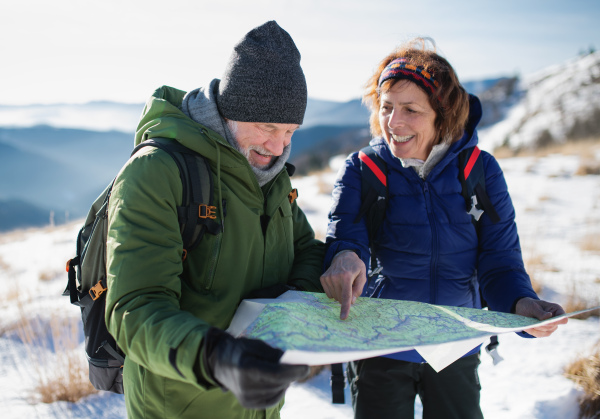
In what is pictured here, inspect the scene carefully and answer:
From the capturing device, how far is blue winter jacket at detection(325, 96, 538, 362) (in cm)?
186

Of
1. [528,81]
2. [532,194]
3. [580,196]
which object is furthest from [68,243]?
[528,81]

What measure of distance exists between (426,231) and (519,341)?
2808mm

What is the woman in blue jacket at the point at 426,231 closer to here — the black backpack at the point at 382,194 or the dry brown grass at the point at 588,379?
the black backpack at the point at 382,194

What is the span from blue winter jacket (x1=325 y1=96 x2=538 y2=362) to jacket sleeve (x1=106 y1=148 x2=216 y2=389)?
0.81m

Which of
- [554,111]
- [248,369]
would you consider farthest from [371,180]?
[554,111]

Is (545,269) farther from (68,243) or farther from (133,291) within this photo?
(68,243)

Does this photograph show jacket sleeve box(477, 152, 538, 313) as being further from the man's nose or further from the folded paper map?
the man's nose

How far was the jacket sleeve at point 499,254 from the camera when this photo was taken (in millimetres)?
1770

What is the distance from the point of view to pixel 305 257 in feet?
5.94

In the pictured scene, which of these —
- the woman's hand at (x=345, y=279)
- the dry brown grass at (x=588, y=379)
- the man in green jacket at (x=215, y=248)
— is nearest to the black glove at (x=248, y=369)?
the man in green jacket at (x=215, y=248)

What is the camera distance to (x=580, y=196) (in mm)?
8930

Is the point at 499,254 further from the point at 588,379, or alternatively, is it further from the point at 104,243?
the point at 588,379

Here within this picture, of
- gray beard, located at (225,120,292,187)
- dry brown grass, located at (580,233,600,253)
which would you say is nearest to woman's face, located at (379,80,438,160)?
gray beard, located at (225,120,292,187)

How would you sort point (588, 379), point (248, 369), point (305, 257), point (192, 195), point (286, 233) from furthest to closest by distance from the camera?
point (588, 379) < point (305, 257) < point (286, 233) < point (192, 195) < point (248, 369)
